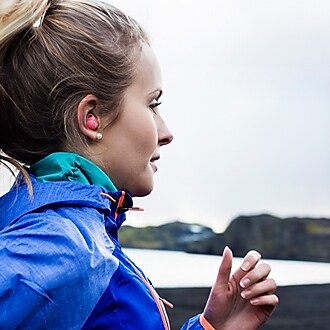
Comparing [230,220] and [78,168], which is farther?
[230,220]

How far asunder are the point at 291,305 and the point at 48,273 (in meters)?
2.28

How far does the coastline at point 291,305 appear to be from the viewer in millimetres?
2977

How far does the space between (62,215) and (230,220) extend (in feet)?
6.21

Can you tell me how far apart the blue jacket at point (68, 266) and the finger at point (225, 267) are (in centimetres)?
15

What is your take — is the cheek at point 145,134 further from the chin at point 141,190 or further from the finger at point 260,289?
the finger at point 260,289

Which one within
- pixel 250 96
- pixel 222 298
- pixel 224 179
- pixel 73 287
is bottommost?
pixel 224 179

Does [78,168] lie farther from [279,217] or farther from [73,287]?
[279,217]

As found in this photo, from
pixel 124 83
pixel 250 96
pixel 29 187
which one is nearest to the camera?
pixel 29 187

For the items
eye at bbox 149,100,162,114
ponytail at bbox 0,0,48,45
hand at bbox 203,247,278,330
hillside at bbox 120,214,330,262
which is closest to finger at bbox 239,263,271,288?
hand at bbox 203,247,278,330

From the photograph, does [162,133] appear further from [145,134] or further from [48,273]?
[48,273]

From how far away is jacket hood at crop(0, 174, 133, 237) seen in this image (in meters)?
1.00

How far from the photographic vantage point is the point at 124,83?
1.14m

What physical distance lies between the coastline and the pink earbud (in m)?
1.92

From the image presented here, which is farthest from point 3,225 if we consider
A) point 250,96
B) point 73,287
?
point 250,96
